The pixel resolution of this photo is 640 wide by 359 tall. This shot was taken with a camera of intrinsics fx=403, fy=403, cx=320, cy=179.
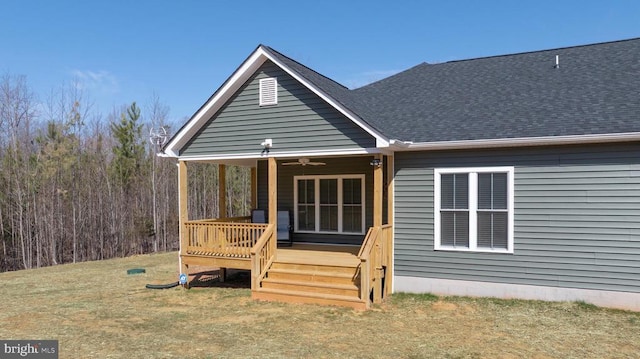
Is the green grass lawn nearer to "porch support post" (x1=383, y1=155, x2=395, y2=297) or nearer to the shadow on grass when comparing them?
"porch support post" (x1=383, y1=155, x2=395, y2=297)

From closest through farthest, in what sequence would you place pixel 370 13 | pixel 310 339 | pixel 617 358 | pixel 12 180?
1. pixel 617 358
2. pixel 310 339
3. pixel 12 180
4. pixel 370 13

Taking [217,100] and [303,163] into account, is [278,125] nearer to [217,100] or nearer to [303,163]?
[303,163]

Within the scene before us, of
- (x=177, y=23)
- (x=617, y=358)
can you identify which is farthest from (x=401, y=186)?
(x=177, y=23)

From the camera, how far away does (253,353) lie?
18.2 ft

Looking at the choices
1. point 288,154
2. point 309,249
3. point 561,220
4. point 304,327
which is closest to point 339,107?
point 288,154

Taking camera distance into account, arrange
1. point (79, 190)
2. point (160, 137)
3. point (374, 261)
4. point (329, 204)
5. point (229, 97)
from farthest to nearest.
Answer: point (79, 190) → point (160, 137) → point (329, 204) → point (229, 97) → point (374, 261)

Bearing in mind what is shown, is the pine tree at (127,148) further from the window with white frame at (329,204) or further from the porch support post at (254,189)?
the window with white frame at (329,204)

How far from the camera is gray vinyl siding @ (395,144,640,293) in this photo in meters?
7.36

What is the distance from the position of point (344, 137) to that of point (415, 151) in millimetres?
1617

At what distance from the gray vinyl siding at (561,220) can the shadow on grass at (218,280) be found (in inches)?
188

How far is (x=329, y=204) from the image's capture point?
11.2 meters

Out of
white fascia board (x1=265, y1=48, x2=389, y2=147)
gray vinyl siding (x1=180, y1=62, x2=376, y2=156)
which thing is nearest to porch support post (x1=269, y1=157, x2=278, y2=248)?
gray vinyl siding (x1=180, y1=62, x2=376, y2=156)

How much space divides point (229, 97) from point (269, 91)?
42.7 inches

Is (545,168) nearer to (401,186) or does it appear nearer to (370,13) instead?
(401,186)
